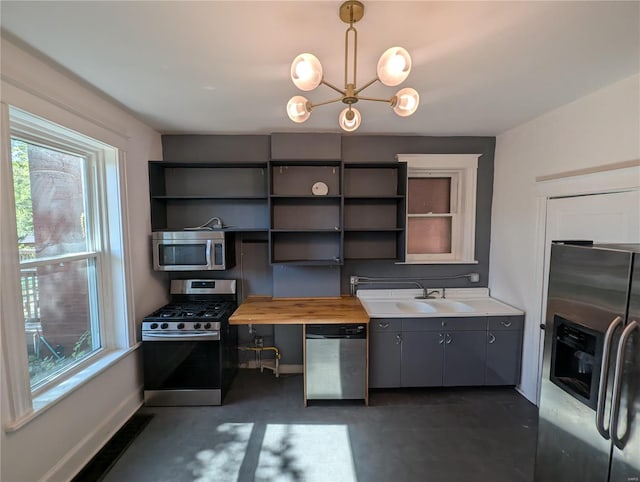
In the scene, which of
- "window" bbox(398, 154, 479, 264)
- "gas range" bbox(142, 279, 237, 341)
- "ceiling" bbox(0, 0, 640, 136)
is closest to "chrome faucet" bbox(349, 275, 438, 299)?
"window" bbox(398, 154, 479, 264)

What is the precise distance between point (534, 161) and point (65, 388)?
4020mm

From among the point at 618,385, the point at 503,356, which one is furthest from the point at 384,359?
the point at 618,385

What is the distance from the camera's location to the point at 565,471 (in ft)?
4.67

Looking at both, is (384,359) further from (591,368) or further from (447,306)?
(591,368)

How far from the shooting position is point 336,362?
257cm

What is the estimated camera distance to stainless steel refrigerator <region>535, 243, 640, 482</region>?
114cm

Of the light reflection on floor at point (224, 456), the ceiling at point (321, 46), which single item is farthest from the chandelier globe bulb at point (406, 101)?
the light reflection on floor at point (224, 456)

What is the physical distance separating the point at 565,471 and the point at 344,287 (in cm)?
213

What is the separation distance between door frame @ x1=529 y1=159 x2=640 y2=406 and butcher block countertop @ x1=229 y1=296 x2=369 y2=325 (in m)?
1.55

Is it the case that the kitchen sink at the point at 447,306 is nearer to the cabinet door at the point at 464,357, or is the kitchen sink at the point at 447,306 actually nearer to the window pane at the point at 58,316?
the cabinet door at the point at 464,357

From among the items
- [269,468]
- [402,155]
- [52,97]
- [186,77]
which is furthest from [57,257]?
[402,155]

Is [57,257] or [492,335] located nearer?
[57,257]

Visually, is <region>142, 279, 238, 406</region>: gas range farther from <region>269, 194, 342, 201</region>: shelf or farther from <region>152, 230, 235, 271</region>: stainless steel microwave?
<region>269, 194, 342, 201</region>: shelf

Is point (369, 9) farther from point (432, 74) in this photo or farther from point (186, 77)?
point (186, 77)
